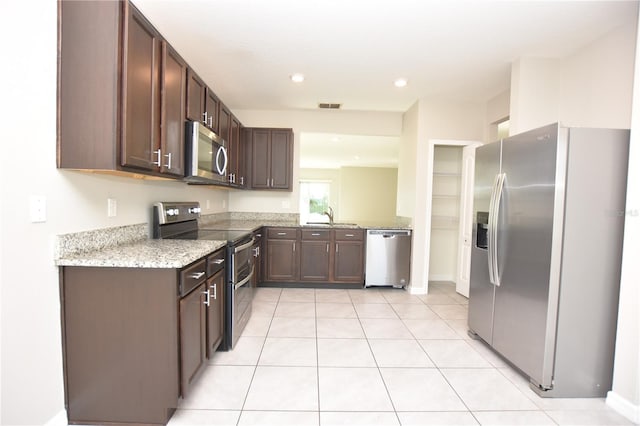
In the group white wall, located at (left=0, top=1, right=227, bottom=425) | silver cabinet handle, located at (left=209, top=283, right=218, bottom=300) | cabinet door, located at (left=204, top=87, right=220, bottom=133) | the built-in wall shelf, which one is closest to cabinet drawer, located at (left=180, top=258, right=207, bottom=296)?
silver cabinet handle, located at (left=209, top=283, right=218, bottom=300)

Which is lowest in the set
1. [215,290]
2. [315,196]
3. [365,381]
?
[365,381]

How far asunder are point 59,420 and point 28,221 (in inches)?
40.3

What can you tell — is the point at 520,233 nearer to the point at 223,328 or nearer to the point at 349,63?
the point at 349,63

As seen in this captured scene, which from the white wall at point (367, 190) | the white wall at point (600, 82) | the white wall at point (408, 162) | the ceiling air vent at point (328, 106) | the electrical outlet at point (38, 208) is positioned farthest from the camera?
the white wall at point (367, 190)

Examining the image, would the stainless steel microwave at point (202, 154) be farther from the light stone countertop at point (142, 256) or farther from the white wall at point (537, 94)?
the white wall at point (537, 94)

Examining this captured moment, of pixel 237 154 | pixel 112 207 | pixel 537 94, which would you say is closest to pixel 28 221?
pixel 112 207

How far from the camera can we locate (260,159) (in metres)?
4.31

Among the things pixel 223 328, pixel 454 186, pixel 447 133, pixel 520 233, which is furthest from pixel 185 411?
pixel 454 186

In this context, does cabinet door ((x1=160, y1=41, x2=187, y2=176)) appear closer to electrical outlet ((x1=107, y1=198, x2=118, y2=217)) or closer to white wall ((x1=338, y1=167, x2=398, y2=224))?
electrical outlet ((x1=107, y1=198, x2=118, y2=217))

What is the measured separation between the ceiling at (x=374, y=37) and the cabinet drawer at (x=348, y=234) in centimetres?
177

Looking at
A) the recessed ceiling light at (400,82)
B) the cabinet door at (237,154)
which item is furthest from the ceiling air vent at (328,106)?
the cabinet door at (237,154)

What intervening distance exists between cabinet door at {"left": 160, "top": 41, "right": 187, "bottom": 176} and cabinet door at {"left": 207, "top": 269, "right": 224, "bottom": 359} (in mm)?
800

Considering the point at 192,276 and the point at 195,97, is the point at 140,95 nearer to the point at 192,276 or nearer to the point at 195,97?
the point at 195,97

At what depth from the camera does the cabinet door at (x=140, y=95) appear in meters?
1.52
